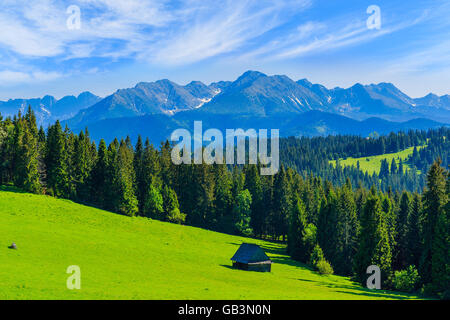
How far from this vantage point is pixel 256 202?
102250 mm

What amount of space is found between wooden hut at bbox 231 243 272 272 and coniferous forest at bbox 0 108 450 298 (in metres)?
15.3

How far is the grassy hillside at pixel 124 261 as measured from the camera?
3123cm

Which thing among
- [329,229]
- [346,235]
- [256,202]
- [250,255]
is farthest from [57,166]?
[346,235]

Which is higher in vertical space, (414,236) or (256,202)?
(256,202)

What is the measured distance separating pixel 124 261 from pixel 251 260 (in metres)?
19.2

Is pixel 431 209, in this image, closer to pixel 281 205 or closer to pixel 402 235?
pixel 402 235

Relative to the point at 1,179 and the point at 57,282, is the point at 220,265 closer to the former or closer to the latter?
the point at 57,282

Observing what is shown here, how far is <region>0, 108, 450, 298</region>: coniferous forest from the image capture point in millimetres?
54603

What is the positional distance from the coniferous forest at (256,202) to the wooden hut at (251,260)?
50.1 ft

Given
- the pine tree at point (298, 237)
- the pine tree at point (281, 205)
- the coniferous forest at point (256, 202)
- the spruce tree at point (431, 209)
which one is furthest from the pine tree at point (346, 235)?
the pine tree at point (281, 205)

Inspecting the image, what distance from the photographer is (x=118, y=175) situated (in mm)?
89375

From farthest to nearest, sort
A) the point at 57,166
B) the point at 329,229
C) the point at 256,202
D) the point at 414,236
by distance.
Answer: the point at 256,202 → the point at 57,166 → the point at 329,229 → the point at 414,236

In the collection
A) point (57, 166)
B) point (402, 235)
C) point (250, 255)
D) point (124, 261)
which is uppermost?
point (57, 166)
